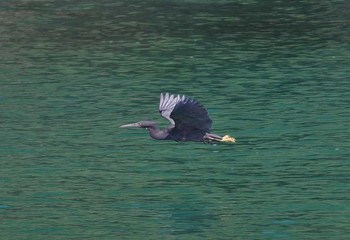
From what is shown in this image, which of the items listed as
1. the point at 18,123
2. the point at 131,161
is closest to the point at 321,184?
the point at 131,161

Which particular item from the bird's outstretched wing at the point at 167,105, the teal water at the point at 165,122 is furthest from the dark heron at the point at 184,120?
the teal water at the point at 165,122

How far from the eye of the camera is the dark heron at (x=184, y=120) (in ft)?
51.4

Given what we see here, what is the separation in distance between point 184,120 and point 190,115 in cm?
15

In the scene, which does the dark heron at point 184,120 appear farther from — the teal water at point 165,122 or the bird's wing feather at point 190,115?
the teal water at point 165,122

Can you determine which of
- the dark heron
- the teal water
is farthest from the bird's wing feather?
the teal water

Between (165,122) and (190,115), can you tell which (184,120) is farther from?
(165,122)

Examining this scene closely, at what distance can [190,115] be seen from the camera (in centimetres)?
1585

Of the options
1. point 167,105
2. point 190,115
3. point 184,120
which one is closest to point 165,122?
point 184,120

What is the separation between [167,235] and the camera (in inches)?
616

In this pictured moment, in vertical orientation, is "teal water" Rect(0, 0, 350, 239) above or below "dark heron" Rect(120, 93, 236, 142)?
below

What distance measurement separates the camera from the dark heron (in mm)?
15656

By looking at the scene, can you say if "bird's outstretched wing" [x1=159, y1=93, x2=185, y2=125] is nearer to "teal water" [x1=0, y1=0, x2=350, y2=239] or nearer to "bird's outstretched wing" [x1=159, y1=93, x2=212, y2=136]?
"bird's outstretched wing" [x1=159, y1=93, x2=212, y2=136]

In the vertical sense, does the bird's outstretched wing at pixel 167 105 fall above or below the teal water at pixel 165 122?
above

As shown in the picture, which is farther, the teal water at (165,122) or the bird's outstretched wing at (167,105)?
the teal water at (165,122)
